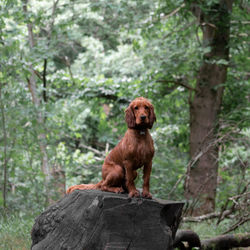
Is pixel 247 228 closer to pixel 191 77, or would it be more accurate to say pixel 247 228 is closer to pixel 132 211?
pixel 132 211

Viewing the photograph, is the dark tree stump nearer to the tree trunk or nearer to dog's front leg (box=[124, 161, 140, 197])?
dog's front leg (box=[124, 161, 140, 197])

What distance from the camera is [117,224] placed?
3.40 meters

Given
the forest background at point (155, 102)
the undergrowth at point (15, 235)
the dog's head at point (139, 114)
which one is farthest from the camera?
the forest background at point (155, 102)

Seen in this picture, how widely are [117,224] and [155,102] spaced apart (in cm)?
611

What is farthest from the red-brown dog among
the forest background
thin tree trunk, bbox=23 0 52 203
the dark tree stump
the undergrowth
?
thin tree trunk, bbox=23 0 52 203

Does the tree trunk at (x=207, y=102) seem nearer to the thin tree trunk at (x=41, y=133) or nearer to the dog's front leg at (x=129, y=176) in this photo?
the thin tree trunk at (x=41, y=133)

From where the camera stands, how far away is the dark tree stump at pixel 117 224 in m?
3.39

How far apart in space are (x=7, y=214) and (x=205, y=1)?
19.6ft

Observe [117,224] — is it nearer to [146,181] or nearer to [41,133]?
[146,181]

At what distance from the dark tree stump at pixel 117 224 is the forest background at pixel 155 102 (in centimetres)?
197

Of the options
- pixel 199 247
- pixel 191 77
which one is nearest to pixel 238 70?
pixel 191 77

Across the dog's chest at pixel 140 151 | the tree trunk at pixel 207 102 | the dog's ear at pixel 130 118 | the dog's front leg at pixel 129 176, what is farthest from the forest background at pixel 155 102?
the dog's ear at pixel 130 118

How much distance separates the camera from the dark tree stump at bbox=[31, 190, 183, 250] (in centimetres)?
339

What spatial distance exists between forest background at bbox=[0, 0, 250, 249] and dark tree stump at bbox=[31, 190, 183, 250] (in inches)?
77.6
